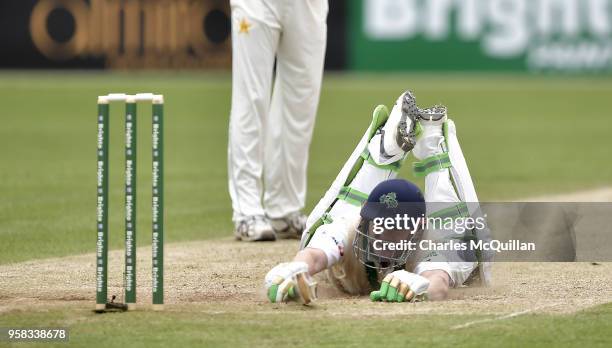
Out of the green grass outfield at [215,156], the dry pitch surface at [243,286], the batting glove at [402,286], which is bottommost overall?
the green grass outfield at [215,156]

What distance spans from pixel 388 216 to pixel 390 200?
0.23 ft

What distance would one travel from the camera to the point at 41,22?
2212 centimetres

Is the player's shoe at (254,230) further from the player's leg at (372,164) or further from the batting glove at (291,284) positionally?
the batting glove at (291,284)

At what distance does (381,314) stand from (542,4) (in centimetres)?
1747

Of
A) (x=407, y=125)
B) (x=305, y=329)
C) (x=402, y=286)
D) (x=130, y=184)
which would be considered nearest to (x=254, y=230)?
(x=407, y=125)

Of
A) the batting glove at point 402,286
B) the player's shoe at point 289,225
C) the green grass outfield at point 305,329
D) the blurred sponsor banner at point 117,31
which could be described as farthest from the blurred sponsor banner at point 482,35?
the green grass outfield at point 305,329

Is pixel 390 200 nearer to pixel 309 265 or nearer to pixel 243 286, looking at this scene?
pixel 309 265

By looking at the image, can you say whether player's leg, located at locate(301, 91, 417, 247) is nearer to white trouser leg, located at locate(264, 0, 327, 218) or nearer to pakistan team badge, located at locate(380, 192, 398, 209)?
pakistan team badge, located at locate(380, 192, 398, 209)

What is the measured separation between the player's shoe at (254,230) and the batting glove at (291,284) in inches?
91.2

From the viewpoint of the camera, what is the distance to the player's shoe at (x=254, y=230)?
305 inches

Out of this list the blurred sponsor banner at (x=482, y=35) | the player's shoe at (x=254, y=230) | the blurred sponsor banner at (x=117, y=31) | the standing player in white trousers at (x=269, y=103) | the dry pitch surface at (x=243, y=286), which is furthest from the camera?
the blurred sponsor banner at (x=117, y=31)

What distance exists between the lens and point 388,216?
552cm

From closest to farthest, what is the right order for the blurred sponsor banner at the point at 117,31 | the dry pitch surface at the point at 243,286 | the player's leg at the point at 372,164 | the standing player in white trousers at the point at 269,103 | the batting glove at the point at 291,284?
the batting glove at the point at 291,284, the dry pitch surface at the point at 243,286, the player's leg at the point at 372,164, the standing player in white trousers at the point at 269,103, the blurred sponsor banner at the point at 117,31

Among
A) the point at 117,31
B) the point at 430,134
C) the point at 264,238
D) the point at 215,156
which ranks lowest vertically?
the point at 215,156
